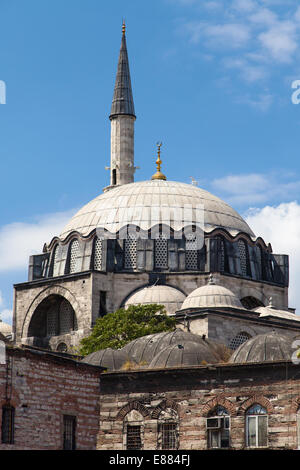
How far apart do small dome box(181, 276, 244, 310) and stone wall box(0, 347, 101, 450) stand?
23.1 meters

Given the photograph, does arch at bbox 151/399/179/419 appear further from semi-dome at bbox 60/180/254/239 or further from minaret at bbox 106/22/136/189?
minaret at bbox 106/22/136/189

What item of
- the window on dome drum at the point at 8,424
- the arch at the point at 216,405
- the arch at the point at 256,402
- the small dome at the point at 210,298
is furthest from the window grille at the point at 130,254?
the window on dome drum at the point at 8,424

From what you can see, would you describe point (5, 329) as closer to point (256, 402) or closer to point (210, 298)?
point (210, 298)

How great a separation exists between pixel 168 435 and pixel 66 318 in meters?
29.8

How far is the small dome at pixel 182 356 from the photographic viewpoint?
42.6 m

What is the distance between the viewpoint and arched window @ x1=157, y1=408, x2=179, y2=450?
131 feet

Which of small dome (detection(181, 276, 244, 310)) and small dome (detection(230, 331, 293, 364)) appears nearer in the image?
small dome (detection(230, 331, 293, 364))

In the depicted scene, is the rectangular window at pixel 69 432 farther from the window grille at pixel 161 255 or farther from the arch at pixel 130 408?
the window grille at pixel 161 255

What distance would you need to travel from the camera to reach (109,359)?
45281mm

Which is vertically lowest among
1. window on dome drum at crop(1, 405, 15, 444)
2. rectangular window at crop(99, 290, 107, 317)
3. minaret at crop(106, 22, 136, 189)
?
window on dome drum at crop(1, 405, 15, 444)

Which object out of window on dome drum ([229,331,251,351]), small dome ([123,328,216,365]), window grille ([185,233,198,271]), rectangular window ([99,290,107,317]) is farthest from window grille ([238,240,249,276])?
small dome ([123,328,216,365])

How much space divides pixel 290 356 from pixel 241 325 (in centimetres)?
1975
